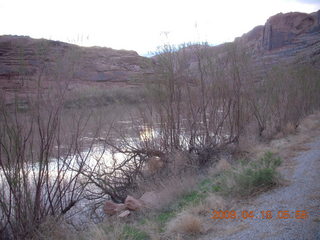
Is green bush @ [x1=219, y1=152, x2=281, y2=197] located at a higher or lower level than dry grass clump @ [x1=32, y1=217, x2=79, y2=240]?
higher

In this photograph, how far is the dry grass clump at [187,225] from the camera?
465cm

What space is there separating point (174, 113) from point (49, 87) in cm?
495

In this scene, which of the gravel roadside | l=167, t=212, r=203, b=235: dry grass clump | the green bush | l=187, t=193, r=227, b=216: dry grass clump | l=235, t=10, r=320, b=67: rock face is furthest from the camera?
l=235, t=10, r=320, b=67: rock face

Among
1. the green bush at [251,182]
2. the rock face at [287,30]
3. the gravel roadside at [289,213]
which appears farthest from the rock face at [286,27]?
the gravel roadside at [289,213]

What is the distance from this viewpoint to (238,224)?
4543mm

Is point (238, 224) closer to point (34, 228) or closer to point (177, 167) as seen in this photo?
point (34, 228)

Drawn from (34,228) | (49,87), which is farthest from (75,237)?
(49,87)
